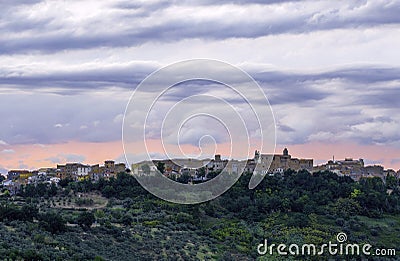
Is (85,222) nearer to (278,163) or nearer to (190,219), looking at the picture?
(190,219)

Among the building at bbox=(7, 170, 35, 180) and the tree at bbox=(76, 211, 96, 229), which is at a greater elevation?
the building at bbox=(7, 170, 35, 180)

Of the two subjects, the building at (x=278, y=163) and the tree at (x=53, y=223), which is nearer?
the tree at (x=53, y=223)

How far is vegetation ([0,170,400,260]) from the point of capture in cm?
3009

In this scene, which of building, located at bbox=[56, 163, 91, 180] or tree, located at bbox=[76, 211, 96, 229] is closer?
tree, located at bbox=[76, 211, 96, 229]

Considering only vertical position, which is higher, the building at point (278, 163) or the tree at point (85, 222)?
the building at point (278, 163)

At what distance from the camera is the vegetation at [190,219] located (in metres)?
30.1

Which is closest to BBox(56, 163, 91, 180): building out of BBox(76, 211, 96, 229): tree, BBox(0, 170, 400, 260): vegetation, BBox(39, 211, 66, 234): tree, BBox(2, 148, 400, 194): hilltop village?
BBox(2, 148, 400, 194): hilltop village

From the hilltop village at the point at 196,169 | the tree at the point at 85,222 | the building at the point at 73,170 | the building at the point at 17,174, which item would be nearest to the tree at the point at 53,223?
the tree at the point at 85,222

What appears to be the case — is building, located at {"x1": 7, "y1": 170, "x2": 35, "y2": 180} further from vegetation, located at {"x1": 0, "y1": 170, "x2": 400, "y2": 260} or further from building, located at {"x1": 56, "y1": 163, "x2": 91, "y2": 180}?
vegetation, located at {"x1": 0, "y1": 170, "x2": 400, "y2": 260}

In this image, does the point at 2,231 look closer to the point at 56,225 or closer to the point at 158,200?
the point at 56,225

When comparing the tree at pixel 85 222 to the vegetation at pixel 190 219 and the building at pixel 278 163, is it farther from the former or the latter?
the building at pixel 278 163

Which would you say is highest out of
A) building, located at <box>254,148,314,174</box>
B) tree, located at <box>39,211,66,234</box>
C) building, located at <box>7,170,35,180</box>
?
building, located at <box>254,148,314,174</box>

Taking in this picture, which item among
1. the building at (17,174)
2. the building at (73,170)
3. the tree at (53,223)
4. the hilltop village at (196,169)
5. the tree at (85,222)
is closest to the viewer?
the tree at (53,223)

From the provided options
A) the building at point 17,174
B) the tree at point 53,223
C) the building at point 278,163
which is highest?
the building at point 278,163
